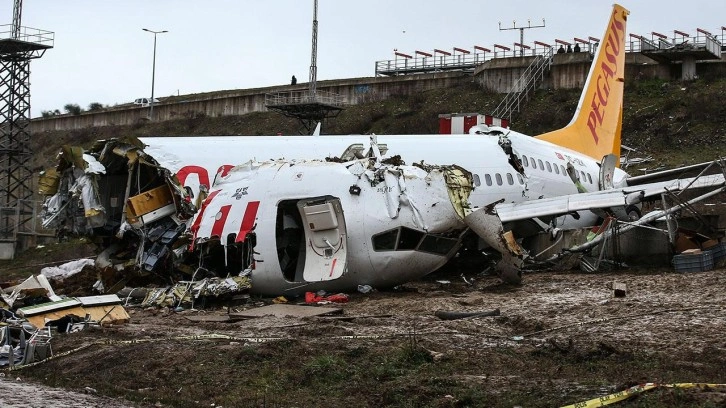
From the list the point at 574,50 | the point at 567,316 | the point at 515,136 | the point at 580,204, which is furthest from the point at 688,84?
the point at 567,316

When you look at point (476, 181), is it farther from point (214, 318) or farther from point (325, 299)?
point (214, 318)

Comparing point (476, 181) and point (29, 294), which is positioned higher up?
A: point (476, 181)

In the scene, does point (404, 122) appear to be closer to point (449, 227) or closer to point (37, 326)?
point (449, 227)

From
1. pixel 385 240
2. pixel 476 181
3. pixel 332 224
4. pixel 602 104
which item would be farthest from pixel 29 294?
pixel 602 104

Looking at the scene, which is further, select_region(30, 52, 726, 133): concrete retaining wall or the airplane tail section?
select_region(30, 52, 726, 133): concrete retaining wall

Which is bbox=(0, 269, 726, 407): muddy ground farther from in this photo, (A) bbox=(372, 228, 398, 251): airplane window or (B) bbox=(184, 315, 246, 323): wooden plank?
(A) bbox=(372, 228, 398, 251): airplane window

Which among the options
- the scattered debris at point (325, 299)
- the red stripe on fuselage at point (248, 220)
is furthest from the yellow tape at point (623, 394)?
the red stripe on fuselage at point (248, 220)

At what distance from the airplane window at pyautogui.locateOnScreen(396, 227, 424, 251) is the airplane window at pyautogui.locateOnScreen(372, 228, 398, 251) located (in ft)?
0.39

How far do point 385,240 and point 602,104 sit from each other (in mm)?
17701

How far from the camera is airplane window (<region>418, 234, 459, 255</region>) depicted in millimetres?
20453

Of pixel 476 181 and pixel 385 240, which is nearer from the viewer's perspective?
pixel 385 240

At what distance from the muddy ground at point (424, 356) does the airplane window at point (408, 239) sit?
234cm

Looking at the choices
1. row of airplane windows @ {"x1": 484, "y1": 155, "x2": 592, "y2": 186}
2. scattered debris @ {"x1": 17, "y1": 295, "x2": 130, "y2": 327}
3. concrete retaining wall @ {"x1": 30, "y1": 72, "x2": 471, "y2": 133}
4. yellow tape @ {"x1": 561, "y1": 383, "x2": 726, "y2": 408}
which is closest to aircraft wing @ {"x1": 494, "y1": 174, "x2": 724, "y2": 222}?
row of airplane windows @ {"x1": 484, "y1": 155, "x2": 592, "y2": 186}

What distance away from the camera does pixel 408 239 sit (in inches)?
798
